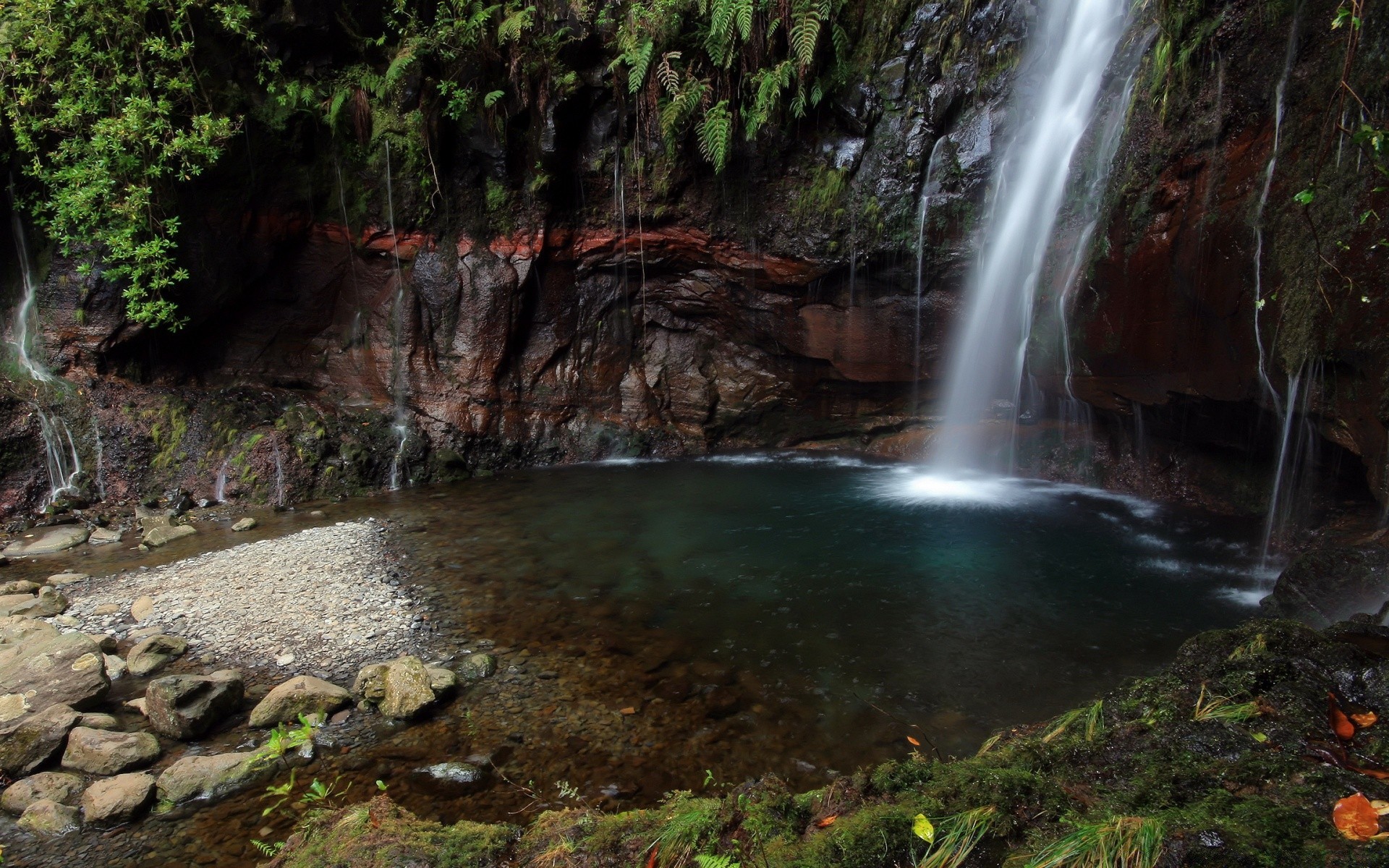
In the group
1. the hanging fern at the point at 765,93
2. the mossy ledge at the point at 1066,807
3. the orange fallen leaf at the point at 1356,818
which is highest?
the hanging fern at the point at 765,93

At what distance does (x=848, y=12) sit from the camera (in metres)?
11.6

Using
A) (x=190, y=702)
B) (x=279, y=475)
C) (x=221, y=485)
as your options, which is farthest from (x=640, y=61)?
(x=190, y=702)

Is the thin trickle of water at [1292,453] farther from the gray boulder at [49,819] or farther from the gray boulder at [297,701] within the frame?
the gray boulder at [49,819]

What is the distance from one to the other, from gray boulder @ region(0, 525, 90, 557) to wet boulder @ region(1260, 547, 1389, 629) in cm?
1406

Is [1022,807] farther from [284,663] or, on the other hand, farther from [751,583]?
[284,663]

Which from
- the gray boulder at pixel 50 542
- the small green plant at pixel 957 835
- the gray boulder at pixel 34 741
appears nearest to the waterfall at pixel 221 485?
the gray boulder at pixel 50 542

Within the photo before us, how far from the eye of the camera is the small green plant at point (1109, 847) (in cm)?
217

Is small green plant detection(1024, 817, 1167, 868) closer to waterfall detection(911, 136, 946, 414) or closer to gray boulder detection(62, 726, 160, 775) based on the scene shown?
gray boulder detection(62, 726, 160, 775)

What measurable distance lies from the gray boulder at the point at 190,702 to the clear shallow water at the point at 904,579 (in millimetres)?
2944

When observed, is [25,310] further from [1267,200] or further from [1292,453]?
[1292,453]

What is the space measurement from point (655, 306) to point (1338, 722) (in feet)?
43.3

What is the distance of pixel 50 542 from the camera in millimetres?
9406

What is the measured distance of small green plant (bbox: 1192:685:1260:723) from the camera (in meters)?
3.06

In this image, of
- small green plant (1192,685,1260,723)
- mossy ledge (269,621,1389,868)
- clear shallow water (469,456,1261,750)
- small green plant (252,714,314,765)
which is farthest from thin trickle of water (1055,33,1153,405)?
small green plant (252,714,314,765)
